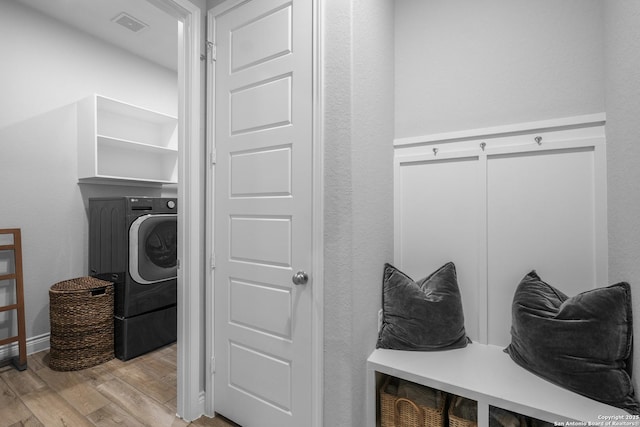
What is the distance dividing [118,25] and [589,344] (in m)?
3.90

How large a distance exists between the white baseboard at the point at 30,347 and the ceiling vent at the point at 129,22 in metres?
2.80

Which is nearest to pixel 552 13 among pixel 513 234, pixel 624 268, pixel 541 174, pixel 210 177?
pixel 541 174

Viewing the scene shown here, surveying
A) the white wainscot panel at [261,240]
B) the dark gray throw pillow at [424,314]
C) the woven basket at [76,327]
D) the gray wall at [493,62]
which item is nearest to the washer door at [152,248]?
the woven basket at [76,327]

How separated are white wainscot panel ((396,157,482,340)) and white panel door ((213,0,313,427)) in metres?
0.65

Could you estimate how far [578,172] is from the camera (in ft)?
4.41

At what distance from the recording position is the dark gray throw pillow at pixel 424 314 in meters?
1.43

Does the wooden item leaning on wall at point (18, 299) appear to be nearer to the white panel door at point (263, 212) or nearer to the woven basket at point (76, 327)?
the woven basket at point (76, 327)

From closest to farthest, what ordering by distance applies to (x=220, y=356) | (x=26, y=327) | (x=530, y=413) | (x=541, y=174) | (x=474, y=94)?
(x=530, y=413), (x=541, y=174), (x=474, y=94), (x=220, y=356), (x=26, y=327)

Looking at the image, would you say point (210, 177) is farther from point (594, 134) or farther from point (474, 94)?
point (594, 134)

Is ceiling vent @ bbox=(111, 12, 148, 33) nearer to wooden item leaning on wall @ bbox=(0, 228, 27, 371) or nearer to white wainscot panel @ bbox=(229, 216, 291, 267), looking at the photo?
wooden item leaning on wall @ bbox=(0, 228, 27, 371)

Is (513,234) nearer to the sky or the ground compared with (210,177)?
nearer to the ground

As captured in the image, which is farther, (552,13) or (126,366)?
(126,366)

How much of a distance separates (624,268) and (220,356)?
1.92 m

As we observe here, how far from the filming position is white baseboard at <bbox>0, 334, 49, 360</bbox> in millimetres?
2326
